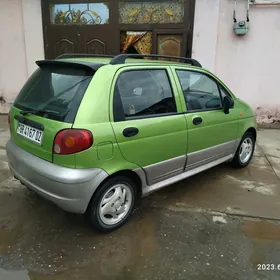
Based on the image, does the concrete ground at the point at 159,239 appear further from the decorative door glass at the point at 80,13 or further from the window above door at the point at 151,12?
the decorative door glass at the point at 80,13

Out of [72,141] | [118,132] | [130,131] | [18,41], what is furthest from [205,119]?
[18,41]

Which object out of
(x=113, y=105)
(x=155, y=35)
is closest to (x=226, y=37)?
(x=155, y=35)

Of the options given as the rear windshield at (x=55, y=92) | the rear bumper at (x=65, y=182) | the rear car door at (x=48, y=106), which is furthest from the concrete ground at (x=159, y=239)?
the rear windshield at (x=55, y=92)

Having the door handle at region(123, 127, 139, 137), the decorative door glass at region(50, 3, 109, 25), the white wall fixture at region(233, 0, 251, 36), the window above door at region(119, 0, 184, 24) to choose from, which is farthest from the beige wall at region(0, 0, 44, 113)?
the door handle at region(123, 127, 139, 137)

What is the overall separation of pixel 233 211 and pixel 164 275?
51.4 inches

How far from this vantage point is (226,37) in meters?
7.00

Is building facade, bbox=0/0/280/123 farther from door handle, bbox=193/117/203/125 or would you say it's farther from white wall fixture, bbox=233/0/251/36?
door handle, bbox=193/117/203/125

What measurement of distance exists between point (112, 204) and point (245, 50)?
5.79 meters

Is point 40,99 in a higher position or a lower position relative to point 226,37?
lower

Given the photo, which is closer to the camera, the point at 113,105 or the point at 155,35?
the point at 113,105

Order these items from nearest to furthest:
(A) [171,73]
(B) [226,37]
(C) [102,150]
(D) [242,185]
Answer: (C) [102,150]
(A) [171,73]
(D) [242,185]
(B) [226,37]

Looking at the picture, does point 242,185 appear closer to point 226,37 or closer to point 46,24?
point 226,37

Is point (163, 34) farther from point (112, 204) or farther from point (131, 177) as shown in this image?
point (112, 204)

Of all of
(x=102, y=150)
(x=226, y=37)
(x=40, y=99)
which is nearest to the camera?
(x=102, y=150)
